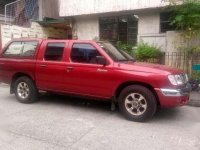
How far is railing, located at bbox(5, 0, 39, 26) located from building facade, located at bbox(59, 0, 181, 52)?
2508mm

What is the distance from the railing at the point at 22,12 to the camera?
580 inches

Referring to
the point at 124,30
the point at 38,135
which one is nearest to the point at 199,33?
the point at 124,30

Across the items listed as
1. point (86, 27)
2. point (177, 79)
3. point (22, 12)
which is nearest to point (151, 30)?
point (86, 27)

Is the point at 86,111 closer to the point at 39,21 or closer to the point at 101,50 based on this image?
the point at 101,50

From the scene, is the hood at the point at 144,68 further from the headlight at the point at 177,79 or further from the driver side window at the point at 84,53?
the driver side window at the point at 84,53

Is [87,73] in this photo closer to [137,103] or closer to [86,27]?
[137,103]

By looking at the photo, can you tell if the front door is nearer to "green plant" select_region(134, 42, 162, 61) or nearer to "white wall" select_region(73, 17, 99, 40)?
"green plant" select_region(134, 42, 162, 61)

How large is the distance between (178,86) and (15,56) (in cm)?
463

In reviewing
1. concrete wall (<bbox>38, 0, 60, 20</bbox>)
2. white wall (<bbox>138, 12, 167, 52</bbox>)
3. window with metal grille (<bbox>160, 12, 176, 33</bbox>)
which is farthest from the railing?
Answer: window with metal grille (<bbox>160, 12, 176, 33</bbox>)

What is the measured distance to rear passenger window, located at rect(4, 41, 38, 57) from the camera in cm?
752

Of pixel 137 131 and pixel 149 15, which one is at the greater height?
pixel 149 15

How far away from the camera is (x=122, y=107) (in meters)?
6.19

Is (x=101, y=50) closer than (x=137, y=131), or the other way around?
(x=137, y=131)

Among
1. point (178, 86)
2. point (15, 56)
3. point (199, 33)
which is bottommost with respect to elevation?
point (178, 86)
